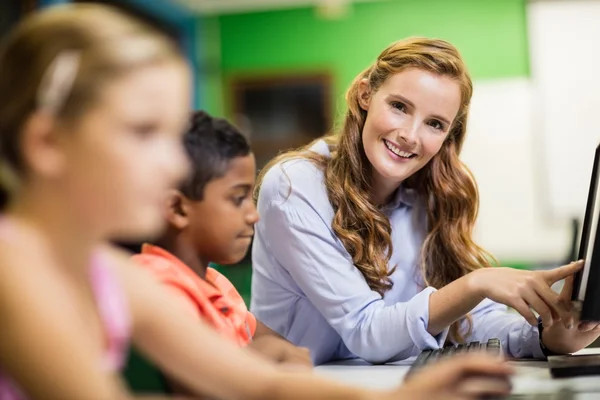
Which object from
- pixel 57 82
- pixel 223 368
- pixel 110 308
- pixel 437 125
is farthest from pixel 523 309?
pixel 57 82

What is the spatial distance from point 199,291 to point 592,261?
1.68 feet

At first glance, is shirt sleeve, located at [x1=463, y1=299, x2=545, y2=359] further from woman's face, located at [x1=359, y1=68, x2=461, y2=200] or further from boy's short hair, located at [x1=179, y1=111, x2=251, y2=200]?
boy's short hair, located at [x1=179, y1=111, x2=251, y2=200]

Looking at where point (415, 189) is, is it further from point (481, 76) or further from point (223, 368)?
point (481, 76)

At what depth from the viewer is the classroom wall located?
4645 millimetres

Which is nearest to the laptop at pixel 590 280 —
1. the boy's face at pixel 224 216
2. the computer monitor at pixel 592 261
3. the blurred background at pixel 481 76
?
the computer monitor at pixel 592 261

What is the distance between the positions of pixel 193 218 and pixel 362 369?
0.45m

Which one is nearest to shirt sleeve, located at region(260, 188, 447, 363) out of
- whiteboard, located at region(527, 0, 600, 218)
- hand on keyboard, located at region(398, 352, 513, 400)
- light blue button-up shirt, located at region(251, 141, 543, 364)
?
light blue button-up shirt, located at region(251, 141, 543, 364)

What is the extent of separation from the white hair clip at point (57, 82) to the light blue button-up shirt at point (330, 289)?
810mm

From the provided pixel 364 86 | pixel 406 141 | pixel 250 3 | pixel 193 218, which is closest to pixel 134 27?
pixel 193 218

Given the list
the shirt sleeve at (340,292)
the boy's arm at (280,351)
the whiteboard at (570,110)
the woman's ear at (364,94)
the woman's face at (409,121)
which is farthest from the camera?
the whiteboard at (570,110)

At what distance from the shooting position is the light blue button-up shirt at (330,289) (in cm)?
119

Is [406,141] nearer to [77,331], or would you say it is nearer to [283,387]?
[283,387]

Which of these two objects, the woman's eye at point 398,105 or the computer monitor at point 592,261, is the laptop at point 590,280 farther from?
the woman's eye at point 398,105

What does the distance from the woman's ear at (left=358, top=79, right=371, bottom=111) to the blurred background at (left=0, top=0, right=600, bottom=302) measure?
2.70m
